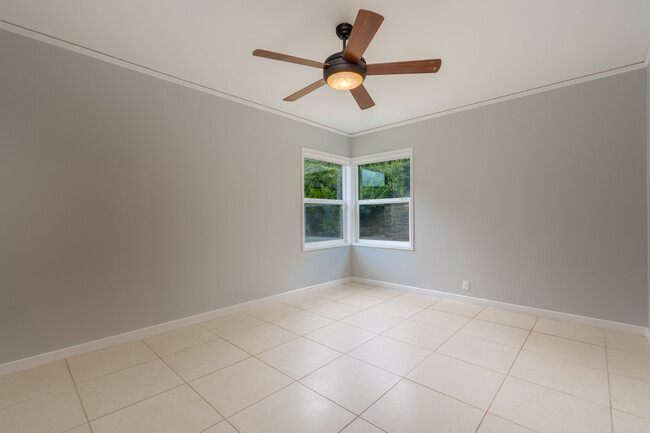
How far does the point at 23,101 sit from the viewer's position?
2.23 meters

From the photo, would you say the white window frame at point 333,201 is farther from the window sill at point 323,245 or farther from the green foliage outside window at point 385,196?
the green foliage outside window at point 385,196

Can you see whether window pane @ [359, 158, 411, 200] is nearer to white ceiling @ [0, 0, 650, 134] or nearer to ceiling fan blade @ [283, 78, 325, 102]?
white ceiling @ [0, 0, 650, 134]

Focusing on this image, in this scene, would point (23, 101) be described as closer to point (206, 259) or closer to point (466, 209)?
point (206, 259)

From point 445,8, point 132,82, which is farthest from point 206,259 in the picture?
point 445,8

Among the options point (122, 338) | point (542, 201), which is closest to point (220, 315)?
point (122, 338)

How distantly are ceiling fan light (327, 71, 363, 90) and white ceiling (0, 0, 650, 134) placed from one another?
367 millimetres

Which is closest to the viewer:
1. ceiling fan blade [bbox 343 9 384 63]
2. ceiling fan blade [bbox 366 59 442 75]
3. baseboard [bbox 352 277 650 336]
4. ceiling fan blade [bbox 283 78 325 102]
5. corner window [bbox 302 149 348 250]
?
ceiling fan blade [bbox 343 9 384 63]

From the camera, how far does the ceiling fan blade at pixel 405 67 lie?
2.08 m

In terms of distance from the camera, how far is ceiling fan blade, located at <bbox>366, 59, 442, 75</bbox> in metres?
2.08

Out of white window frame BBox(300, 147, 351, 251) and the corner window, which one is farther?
the corner window

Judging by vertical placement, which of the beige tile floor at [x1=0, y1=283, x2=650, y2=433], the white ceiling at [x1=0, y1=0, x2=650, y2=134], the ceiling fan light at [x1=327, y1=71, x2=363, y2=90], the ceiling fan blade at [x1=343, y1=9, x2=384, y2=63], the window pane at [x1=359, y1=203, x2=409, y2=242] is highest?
the white ceiling at [x1=0, y1=0, x2=650, y2=134]

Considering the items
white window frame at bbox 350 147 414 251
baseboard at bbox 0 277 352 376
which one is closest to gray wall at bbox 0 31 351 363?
baseboard at bbox 0 277 352 376

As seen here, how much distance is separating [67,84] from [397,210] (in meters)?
4.02

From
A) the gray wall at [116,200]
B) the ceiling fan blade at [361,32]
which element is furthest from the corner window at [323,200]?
the ceiling fan blade at [361,32]
